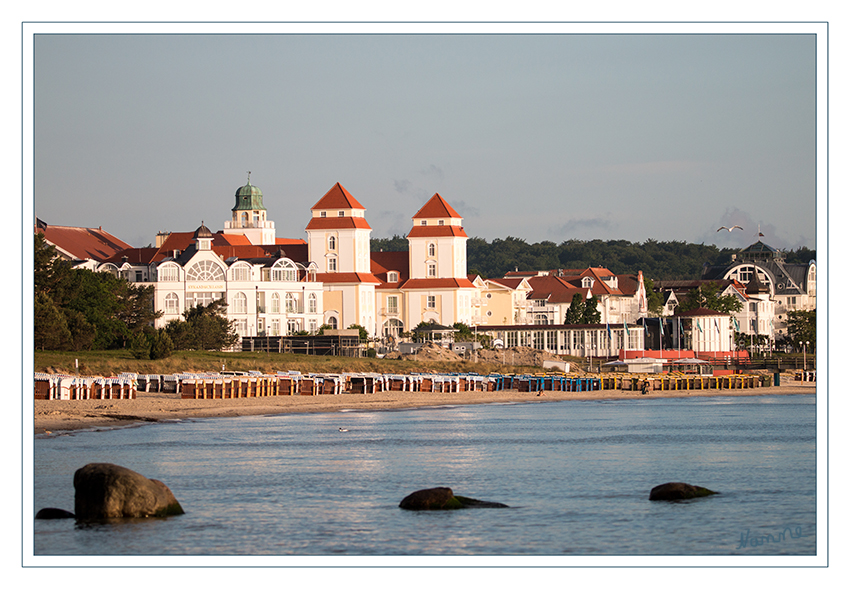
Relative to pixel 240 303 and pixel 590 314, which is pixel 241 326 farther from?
pixel 590 314

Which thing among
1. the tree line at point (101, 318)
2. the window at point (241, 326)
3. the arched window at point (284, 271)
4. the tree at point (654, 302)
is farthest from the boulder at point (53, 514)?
the tree at point (654, 302)

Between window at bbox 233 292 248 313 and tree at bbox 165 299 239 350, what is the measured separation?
269 cm

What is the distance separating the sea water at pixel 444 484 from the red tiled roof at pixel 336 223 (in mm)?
51012

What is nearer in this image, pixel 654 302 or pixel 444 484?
pixel 444 484

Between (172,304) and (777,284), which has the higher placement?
(777,284)

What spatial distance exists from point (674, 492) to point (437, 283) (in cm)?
7154

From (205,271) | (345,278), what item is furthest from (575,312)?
(205,271)

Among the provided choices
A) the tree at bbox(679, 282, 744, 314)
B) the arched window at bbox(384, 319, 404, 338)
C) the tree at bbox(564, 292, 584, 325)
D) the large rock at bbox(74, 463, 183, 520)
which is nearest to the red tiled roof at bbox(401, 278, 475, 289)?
the arched window at bbox(384, 319, 404, 338)

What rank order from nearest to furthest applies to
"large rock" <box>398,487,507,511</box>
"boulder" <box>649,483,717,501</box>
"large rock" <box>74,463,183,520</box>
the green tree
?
"large rock" <box>74,463,183,520</box> → "large rock" <box>398,487,507,511</box> → "boulder" <box>649,483,717,501</box> → the green tree

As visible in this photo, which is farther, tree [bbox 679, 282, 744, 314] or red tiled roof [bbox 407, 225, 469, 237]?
tree [bbox 679, 282, 744, 314]

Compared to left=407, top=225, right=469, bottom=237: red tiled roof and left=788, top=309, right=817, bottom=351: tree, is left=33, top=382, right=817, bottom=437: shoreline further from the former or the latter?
left=407, top=225, right=469, bottom=237: red tiled roof

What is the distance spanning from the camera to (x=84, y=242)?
3681 inches

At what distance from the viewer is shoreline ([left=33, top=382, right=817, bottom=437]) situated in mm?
33594

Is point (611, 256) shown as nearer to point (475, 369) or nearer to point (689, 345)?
point (689, 345)
